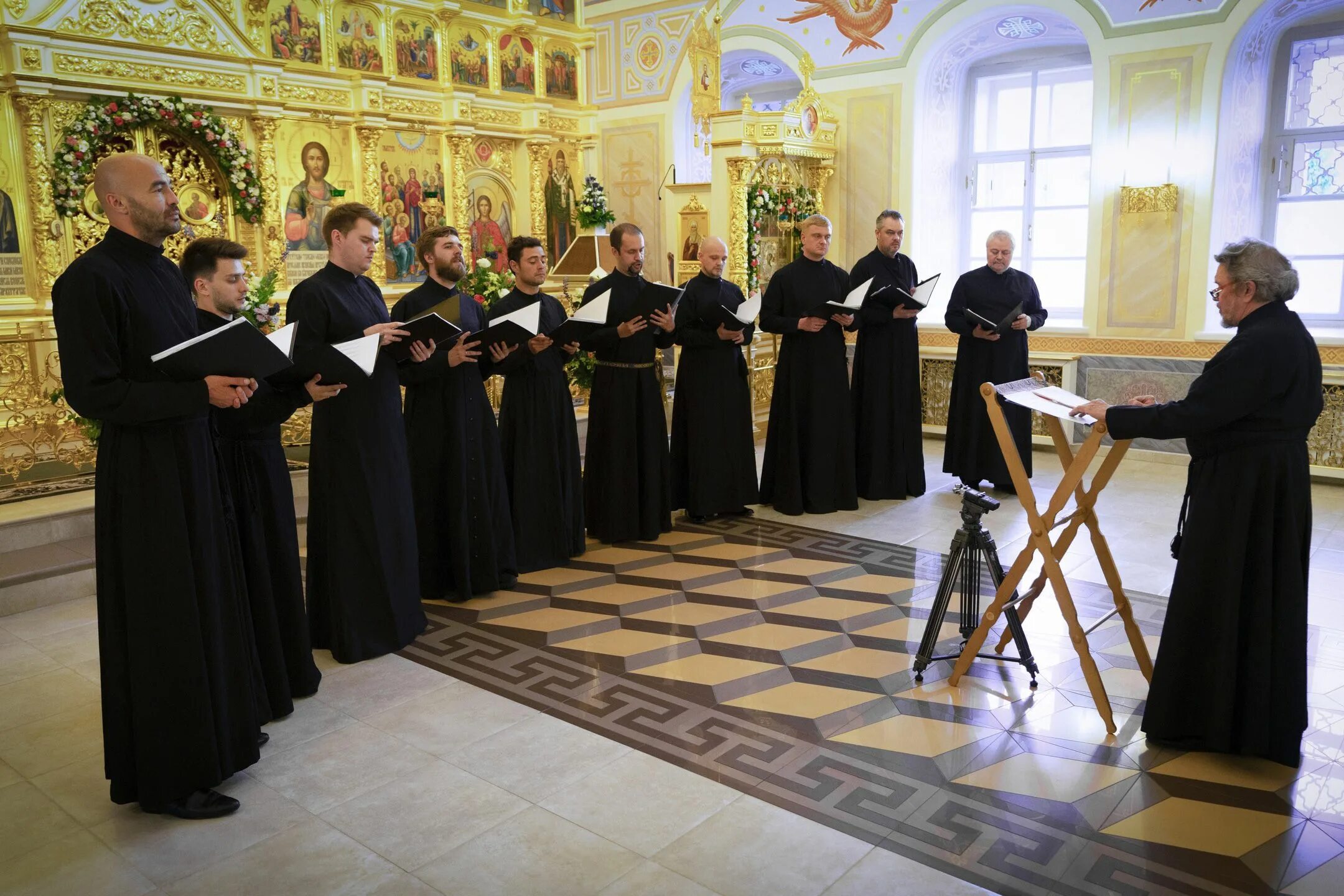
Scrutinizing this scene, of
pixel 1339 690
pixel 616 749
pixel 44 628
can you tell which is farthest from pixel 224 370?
pixel 1339 690

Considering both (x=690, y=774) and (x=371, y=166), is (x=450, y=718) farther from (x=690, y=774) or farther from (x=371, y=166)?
(x=371, y=166)

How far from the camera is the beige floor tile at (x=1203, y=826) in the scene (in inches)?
129

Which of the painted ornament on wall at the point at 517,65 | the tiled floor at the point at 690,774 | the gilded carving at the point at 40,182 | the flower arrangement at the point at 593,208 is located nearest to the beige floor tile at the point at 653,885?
the tiled floor at the point at 690,774

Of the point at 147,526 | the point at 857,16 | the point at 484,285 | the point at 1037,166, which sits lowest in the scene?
the point at 147,526

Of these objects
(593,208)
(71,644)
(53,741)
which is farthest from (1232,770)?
(593,208)

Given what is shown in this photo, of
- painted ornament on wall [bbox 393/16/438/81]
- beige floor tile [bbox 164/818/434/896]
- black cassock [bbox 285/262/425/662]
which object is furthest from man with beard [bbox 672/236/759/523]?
painted ornament on wall [bbox 393/16/438/81]

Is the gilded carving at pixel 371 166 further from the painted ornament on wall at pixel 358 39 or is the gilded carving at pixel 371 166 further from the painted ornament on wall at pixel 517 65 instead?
the painted ornament on wall at pixel 517 65

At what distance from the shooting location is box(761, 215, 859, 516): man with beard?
296 inches

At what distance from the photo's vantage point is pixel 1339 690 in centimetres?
446

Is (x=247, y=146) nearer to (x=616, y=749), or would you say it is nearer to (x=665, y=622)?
(x=665, y=622)

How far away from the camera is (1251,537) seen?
3.69 meters

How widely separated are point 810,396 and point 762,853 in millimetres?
4686

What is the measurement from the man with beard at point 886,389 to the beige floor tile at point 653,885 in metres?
5.08

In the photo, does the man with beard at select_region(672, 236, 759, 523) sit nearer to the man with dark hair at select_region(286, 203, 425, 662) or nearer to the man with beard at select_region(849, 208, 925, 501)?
the man with beard at select_region(849, 208, 925, 501)
